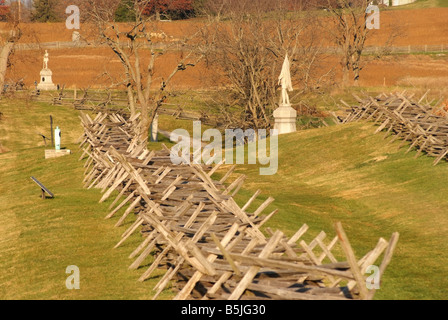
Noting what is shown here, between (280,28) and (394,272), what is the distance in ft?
94.3

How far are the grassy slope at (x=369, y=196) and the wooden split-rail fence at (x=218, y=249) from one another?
1366 millimetres

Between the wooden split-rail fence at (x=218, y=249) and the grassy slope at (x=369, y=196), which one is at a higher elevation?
the wooden split-rail fence at (x=218, y=249)

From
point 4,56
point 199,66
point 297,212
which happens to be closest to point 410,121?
point 297,212

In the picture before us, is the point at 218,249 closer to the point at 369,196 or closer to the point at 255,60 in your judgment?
the point at 369,196

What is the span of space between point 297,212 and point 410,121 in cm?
767

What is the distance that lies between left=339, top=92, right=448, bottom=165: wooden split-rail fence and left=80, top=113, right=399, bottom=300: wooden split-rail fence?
7.55 meters

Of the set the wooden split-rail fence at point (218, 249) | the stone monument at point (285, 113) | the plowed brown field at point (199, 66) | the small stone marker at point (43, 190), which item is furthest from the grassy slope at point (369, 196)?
the plowed brown field at point (199, 66)

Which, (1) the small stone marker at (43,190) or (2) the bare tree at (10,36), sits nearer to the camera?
(1) the small stone marker at (43,190)

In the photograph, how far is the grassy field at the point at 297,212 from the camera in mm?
14516

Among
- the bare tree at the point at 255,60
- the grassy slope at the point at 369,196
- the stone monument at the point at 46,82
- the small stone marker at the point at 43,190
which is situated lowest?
the grassy slope at the point at 369,196

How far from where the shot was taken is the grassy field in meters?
14.5

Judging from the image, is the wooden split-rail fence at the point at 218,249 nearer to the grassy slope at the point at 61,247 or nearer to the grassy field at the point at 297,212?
the grassy slope at the point at 61,247
